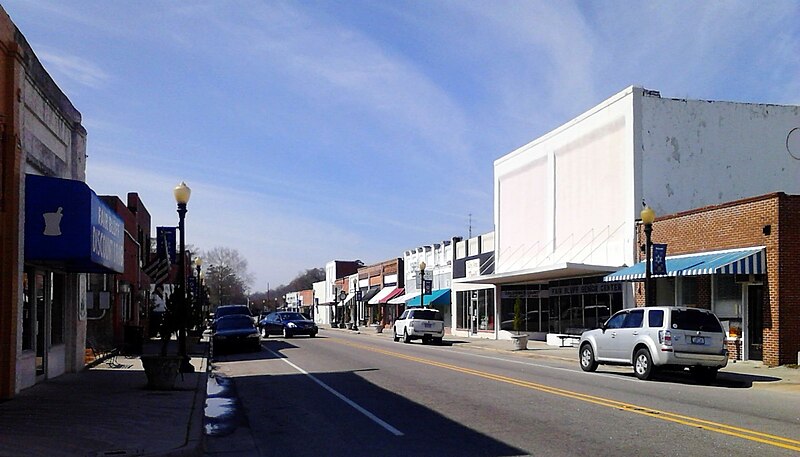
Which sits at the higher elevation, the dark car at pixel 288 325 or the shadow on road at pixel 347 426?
the shadow on road at pixel 347 426

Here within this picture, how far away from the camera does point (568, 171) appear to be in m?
36.0

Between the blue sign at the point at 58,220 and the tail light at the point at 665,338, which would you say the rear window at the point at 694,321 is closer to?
the tail light at the point at 665,338

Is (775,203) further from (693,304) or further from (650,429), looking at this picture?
(650,429)

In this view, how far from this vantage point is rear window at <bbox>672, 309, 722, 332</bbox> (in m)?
18.7

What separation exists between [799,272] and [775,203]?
2.06m

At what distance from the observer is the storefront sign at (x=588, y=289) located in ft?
102

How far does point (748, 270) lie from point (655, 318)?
4860 millimetres

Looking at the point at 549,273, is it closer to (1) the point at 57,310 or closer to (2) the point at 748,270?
(2) the point at 748,270

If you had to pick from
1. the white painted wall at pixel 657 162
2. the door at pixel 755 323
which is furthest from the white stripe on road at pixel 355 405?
the white painted wall at pixel 657 162

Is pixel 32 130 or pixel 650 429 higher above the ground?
pixel 32 130

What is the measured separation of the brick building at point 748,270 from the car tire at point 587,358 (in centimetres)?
427

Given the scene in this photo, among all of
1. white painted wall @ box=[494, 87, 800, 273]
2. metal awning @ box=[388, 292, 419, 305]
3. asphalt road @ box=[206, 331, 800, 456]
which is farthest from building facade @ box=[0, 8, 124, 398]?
metal awning @ box=[388, 292, 419, 305]

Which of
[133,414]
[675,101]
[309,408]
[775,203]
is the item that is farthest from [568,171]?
[133,414]

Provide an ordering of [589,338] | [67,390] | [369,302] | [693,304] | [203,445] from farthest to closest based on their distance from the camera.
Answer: [369,302] → [693,304] → [589,338] → [67,390] → [203,445]
